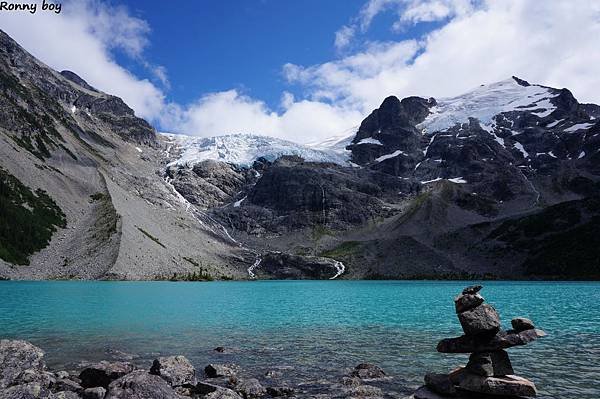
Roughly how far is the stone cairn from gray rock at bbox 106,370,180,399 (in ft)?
36.2

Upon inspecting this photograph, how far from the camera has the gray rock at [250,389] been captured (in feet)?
79.5

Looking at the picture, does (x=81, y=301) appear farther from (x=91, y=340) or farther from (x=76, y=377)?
(x=76, y=377)

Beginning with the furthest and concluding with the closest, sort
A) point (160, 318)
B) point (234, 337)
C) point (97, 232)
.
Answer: point (97, 232), point (160, 318), point (234, 337)

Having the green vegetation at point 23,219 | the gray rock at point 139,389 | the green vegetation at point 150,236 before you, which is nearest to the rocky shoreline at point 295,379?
the gray rock at point 139,389

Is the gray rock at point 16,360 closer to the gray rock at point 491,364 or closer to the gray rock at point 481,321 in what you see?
the gray rock at point 481,321

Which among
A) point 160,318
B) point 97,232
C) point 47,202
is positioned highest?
point 47,202

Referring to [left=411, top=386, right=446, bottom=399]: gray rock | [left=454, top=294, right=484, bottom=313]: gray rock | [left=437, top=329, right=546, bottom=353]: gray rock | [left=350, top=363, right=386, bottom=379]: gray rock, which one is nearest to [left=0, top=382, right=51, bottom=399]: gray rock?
[left=411, top=386, right=446, bottom=399]: gray rock

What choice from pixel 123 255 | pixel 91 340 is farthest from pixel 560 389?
pixel 123 255

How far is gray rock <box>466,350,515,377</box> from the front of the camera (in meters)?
19.9

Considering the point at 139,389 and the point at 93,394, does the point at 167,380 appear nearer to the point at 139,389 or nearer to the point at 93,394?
the point at 93,394

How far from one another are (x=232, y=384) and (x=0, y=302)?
214 ft

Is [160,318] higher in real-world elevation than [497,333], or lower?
lower

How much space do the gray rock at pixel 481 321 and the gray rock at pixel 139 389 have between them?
12.7 metres

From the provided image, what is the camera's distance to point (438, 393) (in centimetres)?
2091
